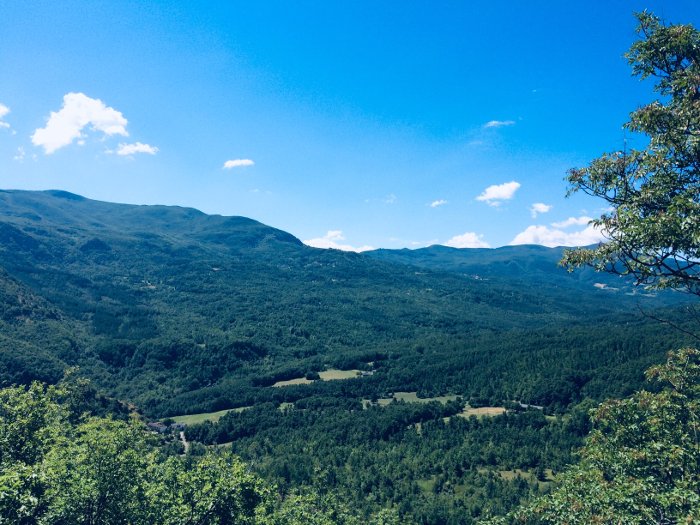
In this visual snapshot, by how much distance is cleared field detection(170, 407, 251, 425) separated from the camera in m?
153

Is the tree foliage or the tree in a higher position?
the tree

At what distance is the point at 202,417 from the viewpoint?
522 feet

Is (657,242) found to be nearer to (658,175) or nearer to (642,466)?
(658,175)

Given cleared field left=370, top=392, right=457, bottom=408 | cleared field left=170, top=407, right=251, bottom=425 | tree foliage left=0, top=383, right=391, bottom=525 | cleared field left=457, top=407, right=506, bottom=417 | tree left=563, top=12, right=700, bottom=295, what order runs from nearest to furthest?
1. tree left=563, top=12, right=700, bottom=295
2. tree foliage left=0, top=383, right=391, bottom=525
3. cleared field left=457, top=407, right=506, bottom=417
4. cleared field left=170, top=407, right=251, bottom=425
5. cleared field left=370, top=392, right=457, bottom=408

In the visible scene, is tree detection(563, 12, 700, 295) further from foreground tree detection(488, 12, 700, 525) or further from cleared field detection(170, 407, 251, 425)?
cleared field detection(170, 407, 251, 425)

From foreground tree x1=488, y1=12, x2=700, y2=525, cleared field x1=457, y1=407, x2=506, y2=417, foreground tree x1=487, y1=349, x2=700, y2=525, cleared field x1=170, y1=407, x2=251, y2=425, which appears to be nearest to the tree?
foreground tree x1=488, y1=12, x2=700, y2=525

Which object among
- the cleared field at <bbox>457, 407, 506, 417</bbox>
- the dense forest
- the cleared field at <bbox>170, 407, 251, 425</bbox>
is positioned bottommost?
the cleared field at <bbox>170, 407, 251, 425</bbox>

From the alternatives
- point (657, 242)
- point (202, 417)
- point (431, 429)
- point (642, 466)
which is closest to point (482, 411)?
point (431, 429)

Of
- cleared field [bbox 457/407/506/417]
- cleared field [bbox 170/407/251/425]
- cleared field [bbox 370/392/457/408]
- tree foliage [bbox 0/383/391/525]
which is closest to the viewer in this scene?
tree foliage [bbox 0/383/391/525]

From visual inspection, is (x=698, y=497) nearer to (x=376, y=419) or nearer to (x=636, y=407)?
(x=636, y=407)

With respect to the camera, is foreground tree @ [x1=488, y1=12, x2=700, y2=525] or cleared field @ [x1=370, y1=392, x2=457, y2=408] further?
cleared field @ [x1=370, y1=392, x2=457, y2=408]

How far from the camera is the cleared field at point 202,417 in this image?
153250mm

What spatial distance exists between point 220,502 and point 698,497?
2678 cm

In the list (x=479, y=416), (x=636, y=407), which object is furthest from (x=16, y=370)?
(x=636, y=407)
